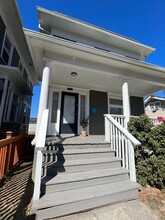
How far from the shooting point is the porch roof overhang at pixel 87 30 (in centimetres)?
565

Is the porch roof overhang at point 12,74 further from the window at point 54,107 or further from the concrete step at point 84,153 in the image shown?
the concrete step at point 84,153

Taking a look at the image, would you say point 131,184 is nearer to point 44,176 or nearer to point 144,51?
point 44,176

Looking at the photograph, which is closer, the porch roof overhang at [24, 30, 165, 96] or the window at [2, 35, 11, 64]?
the porch roof overhang at [24, 30, 165, 96]

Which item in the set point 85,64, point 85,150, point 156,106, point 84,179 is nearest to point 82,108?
point 85,64

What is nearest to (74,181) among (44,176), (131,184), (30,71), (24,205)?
(44,176)

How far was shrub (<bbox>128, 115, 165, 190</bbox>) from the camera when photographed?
2939 millimetres

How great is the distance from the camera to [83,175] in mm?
2574

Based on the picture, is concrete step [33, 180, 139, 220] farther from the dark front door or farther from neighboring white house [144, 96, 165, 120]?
neighboring white house [144, 96, 165, 120]

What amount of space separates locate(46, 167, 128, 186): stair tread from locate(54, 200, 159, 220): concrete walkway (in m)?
0.53

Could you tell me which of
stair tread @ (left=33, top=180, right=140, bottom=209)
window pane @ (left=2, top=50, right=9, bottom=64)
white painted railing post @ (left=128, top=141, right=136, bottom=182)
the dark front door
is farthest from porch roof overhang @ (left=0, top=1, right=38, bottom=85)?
white painted railing post @ (left=128, top=141, right=136, bottom=182)

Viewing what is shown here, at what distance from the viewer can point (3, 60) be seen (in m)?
5.82

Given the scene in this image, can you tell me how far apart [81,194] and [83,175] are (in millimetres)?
441

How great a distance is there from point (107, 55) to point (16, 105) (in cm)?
610

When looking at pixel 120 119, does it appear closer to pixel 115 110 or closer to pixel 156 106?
pixel 115 110
